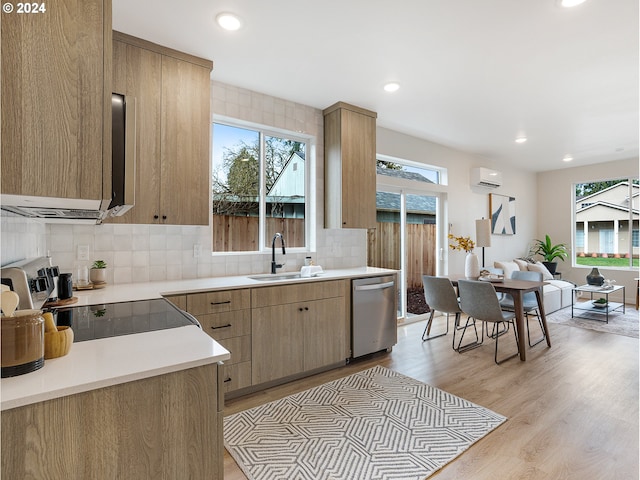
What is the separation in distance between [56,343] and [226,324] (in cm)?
146

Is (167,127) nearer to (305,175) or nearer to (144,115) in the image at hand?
(144,115)

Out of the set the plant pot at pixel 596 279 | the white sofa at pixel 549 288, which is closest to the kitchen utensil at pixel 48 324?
the white sofa at pixel 549 288

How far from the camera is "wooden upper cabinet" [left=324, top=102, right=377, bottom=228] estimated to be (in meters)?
3.51

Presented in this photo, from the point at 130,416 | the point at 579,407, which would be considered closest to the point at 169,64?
the point at 130,416

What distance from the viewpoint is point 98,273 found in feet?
7.82

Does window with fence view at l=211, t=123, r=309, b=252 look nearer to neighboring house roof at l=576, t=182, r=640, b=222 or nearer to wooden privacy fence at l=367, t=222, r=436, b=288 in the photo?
wooden privacy fence at l=367, t=222, r=436, b=288

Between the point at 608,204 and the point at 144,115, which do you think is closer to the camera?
the point at 144,115

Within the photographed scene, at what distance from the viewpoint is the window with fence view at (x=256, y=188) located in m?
3.17

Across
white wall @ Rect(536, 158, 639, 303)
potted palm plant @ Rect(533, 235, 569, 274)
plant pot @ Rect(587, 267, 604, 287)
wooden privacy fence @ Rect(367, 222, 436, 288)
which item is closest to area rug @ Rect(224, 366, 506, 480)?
wooden privacy fence @ Rect(367, 222, 436, 288)

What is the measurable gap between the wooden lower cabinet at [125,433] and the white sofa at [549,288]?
5.51m

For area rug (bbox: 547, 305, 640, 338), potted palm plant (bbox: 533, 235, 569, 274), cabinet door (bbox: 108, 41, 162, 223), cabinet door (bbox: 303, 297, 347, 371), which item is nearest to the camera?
cabinet door (bbox: 108, 41, 162, 223)

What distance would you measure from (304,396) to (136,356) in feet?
5.94

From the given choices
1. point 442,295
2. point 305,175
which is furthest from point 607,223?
Result: point 305,175

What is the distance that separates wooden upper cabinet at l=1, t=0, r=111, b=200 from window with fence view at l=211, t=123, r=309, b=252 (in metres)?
2.05
